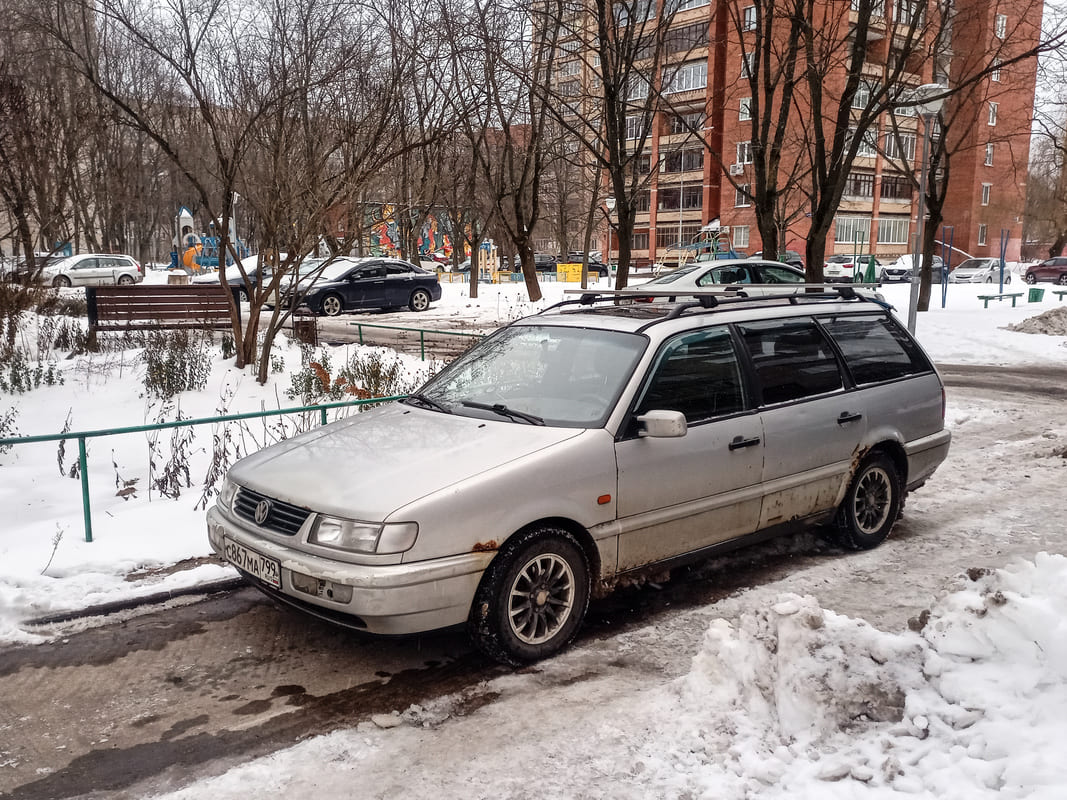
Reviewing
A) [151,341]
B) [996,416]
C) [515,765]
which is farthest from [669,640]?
[151,341]

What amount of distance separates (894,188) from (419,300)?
1954 inches

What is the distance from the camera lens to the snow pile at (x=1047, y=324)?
18969mm

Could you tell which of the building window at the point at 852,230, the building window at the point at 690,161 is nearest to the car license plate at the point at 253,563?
the building window at the point at 852,230

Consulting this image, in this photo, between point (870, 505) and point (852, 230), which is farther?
point (852, 230)

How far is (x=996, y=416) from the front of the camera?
10.7m

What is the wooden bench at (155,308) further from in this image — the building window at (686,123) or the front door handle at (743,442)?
the front door handle at (743,442)

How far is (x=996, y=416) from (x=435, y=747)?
376 inches

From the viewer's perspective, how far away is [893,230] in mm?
62875

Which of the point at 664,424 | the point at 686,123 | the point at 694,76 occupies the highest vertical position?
the point at 694,76

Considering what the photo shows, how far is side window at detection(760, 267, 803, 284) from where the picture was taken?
15.7m

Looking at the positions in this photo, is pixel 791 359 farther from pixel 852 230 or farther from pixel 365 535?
pixel 852 230

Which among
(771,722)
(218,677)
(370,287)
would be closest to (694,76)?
(370,287)

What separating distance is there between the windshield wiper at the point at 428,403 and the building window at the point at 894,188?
2468 inches

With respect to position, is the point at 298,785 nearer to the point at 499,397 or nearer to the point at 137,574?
the point at 499,397
